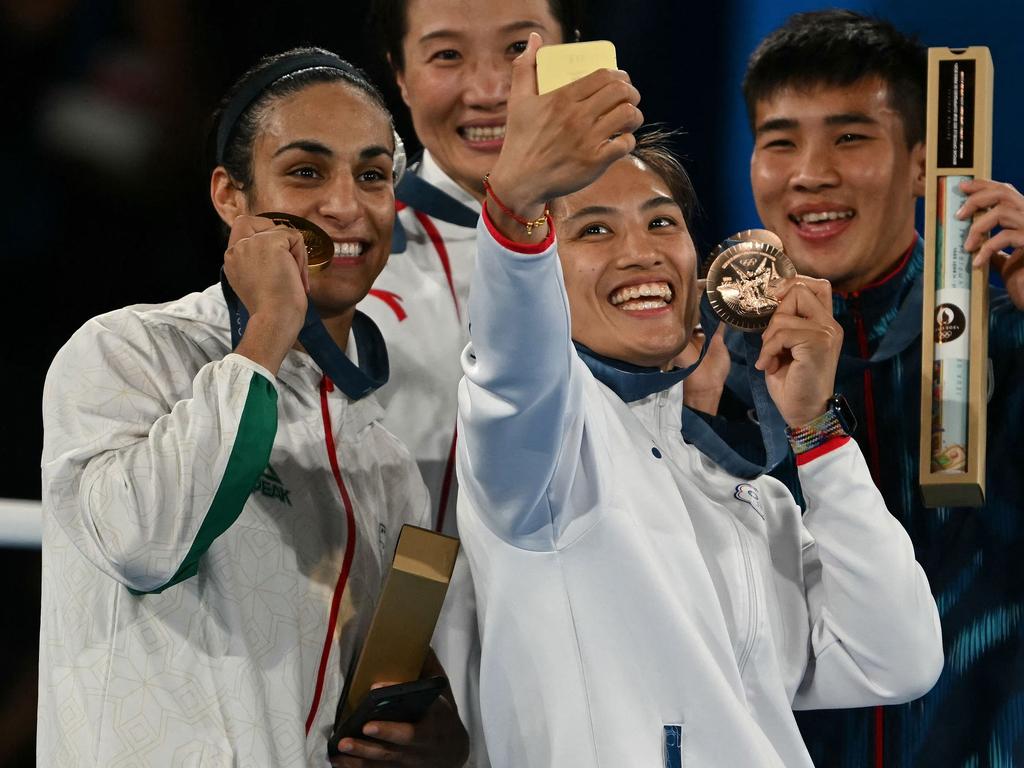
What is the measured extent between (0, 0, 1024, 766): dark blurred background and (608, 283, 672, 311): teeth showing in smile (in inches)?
53.2

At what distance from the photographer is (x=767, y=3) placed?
3.61 m

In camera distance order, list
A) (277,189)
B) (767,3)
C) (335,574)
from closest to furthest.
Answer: (335,574) < (277,189) < (767,3)

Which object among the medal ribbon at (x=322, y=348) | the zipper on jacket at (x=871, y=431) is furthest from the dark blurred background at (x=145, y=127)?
the medal ribbon at (x=322, y=348)

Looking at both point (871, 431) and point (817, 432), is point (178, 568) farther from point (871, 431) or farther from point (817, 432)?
point (871, 431)

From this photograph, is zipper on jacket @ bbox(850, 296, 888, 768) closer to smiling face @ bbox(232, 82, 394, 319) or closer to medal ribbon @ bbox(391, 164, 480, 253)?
medal ribbon @ bbox(391, 164, 480, 253)

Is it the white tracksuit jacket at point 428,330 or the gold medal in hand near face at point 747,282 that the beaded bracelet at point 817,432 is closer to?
the gold medal in hand near face at point 747,282

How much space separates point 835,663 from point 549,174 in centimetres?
96

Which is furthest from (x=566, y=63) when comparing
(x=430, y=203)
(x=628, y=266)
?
(x=430, y=203)

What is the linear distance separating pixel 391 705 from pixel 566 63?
884 millimetres

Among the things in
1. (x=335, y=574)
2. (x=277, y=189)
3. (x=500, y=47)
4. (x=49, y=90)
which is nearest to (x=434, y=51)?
(x=500, y=47)

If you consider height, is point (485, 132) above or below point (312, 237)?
above

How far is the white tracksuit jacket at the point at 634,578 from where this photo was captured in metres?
1.76

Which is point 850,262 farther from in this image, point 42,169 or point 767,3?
point 42,169

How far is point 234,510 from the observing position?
6.22 ft
